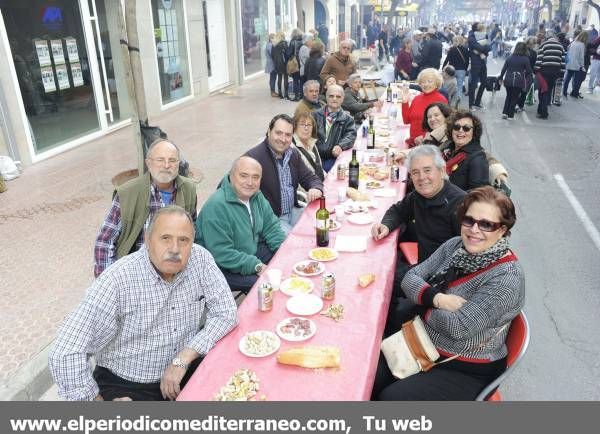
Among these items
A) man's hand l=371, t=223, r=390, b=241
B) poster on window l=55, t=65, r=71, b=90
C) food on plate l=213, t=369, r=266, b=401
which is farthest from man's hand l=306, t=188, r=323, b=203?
poster on window l=55, t=65, r=71, b=90

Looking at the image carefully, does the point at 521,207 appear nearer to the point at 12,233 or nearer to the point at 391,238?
the point at 391,238

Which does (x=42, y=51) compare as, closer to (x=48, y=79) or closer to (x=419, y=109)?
(x=48, y=79)

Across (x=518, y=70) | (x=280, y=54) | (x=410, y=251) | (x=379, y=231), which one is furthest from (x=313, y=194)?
(x=280, y=54)

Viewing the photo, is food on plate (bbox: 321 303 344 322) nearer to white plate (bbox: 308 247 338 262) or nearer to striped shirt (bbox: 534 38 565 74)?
white plate (bbox: 308 247 338 262)

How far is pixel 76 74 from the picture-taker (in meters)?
9.60

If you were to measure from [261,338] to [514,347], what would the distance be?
138 centimetres

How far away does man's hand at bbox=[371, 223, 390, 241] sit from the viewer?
3.81 metres

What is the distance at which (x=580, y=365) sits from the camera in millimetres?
3713

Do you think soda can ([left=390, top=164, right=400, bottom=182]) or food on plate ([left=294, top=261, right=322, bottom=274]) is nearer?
food on plate ([left=294, top=261, right=322, bottom=274])

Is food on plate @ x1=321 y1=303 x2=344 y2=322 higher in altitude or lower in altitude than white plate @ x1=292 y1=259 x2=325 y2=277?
higher

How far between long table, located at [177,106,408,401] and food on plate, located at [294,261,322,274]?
6 centimetres

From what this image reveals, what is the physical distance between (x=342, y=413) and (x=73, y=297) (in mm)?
Result: 3243

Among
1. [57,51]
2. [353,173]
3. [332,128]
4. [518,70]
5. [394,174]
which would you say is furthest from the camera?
[518,70]

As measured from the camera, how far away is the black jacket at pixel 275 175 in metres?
4.70
